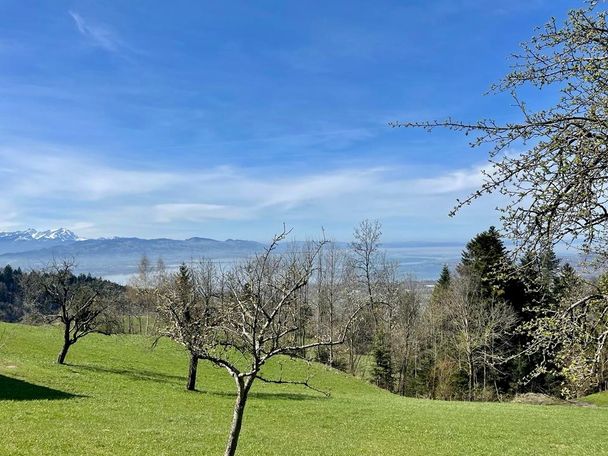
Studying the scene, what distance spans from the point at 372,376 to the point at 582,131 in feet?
192

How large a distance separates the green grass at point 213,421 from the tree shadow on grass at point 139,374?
108 mm

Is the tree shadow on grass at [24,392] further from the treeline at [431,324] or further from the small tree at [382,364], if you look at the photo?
the small tree at [382,364]

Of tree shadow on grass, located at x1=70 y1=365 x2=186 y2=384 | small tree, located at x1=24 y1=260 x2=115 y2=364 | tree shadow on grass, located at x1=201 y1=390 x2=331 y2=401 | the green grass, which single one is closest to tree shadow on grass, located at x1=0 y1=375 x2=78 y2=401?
the green grass

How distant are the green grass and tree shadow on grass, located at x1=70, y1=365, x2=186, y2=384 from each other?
0.36 feet

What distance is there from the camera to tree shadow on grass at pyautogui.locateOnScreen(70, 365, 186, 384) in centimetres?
3475

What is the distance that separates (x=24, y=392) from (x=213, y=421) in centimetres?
913

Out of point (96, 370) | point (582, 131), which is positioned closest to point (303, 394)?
point (96, 370)

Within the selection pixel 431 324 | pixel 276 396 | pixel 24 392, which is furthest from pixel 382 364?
pixel 24 392

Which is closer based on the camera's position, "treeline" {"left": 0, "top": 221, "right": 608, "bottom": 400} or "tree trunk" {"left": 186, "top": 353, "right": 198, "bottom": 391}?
"tree trunk" {"left": 186, "top": 353, "right": 198, "bottom": 391}

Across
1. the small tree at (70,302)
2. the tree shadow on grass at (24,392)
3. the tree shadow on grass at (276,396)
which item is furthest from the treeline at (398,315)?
the tree shadow on grass at (24,392)

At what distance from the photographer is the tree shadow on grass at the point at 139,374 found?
114ft

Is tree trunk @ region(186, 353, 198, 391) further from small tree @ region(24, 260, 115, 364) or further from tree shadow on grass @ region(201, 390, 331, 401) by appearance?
small tree @ region(24, 260, 115, 364)

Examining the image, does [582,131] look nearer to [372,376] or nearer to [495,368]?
[495,368]

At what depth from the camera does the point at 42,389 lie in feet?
80.5
